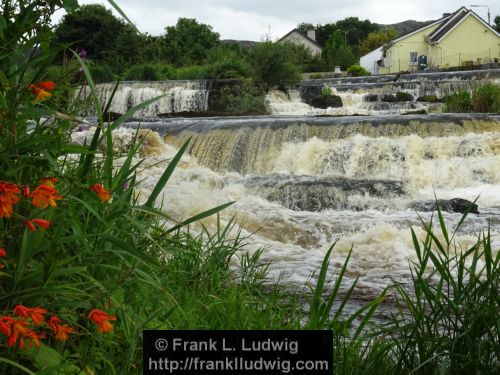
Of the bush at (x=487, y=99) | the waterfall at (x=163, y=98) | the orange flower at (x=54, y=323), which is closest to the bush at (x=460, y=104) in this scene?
the bush at (x=487, y=99)

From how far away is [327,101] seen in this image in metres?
22.6

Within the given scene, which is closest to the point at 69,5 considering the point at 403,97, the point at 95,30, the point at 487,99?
the point at 487,99

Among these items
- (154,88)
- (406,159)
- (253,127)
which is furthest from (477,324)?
(154,88)

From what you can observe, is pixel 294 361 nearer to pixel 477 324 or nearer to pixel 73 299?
pixel 73 299

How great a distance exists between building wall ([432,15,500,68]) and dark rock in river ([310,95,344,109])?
21.6 meters

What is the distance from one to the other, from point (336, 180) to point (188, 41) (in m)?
36.4

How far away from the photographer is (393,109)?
20.7 meters

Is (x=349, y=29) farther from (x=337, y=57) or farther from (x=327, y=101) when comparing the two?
(x=327, y=101)

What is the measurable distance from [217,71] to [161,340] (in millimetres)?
25103

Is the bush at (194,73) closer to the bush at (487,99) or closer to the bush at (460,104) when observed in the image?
the bush at (460,104)

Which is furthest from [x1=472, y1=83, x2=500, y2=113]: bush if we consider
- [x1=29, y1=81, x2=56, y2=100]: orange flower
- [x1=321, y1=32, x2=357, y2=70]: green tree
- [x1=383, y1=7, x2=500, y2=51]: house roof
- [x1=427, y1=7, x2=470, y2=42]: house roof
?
[x1=321, y1=32, x2=357, y2=70]: green tree

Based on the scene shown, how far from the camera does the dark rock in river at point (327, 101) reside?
22461 millimetres

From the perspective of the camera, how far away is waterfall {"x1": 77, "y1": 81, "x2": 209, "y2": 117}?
23853 mm

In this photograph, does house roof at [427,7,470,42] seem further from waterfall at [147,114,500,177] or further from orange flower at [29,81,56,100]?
orange flower at [29,81,56,100]
